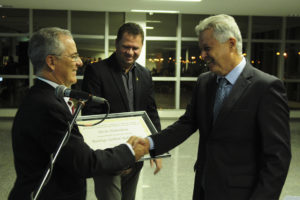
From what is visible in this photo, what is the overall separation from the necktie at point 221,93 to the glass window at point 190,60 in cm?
881

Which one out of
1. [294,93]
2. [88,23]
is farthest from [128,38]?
[294,93]

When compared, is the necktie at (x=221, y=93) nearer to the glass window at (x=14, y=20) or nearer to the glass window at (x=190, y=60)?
the glass window at (x=190, y=60)

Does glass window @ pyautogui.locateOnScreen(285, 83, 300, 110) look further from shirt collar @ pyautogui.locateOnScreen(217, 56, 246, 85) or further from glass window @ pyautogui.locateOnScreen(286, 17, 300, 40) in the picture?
shirt collar @ pyautogui.locateOnScreen(217, 56, 246, 85)

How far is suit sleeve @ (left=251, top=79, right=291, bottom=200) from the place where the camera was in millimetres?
1510

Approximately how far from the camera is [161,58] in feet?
34.8

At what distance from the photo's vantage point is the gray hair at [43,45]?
167 centimetres

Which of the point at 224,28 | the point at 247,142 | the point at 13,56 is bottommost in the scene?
the point at 247,142

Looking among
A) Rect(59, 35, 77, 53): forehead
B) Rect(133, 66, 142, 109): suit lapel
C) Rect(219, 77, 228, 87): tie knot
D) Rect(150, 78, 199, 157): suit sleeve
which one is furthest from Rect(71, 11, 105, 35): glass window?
Rect(219, 77, 228, 87): tie knot

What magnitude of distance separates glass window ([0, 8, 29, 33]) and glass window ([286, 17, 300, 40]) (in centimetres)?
854

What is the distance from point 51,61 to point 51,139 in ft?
1.40

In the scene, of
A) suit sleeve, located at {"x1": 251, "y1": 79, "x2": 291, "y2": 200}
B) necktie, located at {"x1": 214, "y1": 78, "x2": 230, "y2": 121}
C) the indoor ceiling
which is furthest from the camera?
the indoor ceiling


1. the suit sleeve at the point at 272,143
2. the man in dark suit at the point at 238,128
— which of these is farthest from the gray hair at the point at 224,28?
the suit sleeve at the point at 272,143

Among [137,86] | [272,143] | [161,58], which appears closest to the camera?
[272,143]

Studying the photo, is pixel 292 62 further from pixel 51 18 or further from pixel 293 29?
pixel 51 18
